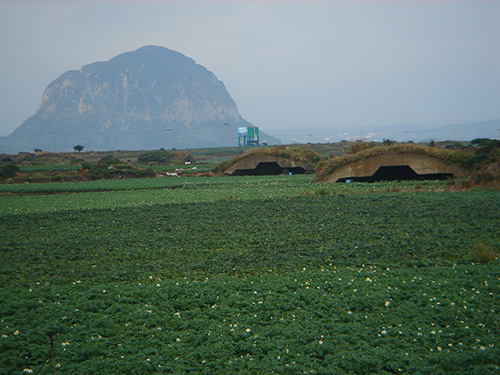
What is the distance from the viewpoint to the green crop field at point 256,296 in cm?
843

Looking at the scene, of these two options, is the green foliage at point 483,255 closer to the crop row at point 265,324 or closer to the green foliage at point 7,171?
the crop row at point 265,324

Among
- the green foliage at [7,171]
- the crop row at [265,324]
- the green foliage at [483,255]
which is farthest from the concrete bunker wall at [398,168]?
the green foliage at [7,171]

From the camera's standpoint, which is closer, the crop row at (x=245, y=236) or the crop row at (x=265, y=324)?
the crop row at (x=265, y=324)

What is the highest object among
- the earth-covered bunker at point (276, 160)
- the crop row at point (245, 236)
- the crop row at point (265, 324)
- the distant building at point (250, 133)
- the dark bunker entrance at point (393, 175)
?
the distant building at point (250, 133)

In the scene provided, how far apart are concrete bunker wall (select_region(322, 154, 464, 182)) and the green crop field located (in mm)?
19500

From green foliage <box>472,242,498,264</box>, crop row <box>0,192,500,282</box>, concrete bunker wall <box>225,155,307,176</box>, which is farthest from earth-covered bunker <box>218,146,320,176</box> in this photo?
green foliage <box>472,242,498,264</box>

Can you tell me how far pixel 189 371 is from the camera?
26.7 feet

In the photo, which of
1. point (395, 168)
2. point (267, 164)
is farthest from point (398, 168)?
point (267, 164)

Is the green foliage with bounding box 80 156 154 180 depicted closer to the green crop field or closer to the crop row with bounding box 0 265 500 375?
the green crop field

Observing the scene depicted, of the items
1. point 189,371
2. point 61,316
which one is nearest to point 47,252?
point 61,316

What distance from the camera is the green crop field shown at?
843cm

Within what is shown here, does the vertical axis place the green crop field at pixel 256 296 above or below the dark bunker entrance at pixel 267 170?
below

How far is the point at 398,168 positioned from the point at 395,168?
0.28 metres

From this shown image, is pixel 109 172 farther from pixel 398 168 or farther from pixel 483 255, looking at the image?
pixel 483 255
